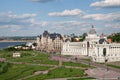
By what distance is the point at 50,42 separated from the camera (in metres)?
178

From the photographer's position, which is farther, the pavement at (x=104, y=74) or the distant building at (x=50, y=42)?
the distant building at (x=50, y=42)

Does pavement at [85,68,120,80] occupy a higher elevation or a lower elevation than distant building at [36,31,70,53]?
lower

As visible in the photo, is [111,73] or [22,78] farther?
[111,73]

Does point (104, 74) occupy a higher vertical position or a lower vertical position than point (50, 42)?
lower

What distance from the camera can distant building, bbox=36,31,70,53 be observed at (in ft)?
568

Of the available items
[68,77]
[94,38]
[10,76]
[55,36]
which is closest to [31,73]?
[10,76]

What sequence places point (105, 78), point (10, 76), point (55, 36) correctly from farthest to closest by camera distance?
1. point (55, 36)
2. point (10, 76)
3. point (105, 78)

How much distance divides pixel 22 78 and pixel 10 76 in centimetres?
395

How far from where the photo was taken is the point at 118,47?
114 metres

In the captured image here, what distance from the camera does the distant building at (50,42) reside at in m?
173

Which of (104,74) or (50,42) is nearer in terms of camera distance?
(104,74)

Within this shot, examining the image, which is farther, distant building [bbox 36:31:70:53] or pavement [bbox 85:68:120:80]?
distant building [bbox 36:31:70:53]

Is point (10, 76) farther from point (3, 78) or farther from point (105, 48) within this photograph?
point (105, 48)

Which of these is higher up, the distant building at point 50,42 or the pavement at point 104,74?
the distant building at point 50,42
